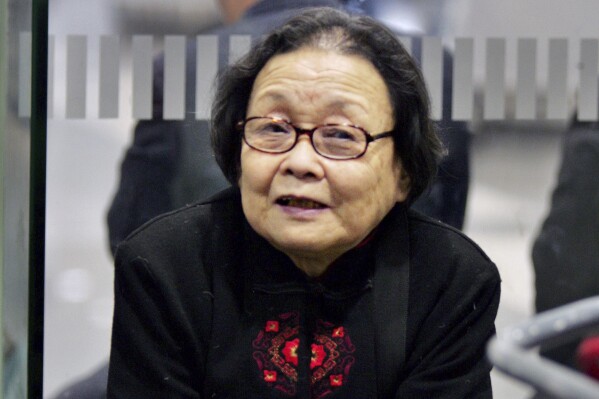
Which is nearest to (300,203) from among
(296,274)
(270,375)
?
(296,274)

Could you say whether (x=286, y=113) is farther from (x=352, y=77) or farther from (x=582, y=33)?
(x=582, y=33)

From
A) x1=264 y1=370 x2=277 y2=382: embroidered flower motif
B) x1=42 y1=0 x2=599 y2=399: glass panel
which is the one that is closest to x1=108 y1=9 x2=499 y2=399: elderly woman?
x1=264 y1=370 x2=277 y2=382: embroidered flower motif

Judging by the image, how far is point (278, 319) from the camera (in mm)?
1350

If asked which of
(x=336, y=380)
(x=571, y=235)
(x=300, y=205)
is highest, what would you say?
(x=300, y=205)

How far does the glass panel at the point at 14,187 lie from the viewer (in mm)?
1729

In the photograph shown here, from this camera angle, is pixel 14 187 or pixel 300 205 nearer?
pixel 300 205

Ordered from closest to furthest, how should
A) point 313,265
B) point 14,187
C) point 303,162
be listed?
1. point 303,162
2. point 313,265
3. point 14,187

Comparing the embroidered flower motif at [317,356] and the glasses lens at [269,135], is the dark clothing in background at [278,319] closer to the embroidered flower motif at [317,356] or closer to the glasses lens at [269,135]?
the embroidered flower motif at [317,356]

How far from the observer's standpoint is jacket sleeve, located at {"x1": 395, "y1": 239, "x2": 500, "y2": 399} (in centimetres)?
133

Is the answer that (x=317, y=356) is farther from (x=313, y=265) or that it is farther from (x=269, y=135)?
(x=269, y=135)

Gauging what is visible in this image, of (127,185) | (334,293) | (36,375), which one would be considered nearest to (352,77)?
(334,293)

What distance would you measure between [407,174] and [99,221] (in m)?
0.65

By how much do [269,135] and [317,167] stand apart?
0.08 meters

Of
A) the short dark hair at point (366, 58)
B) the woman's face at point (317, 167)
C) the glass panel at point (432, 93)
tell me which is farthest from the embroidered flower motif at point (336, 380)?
the glass panel at point (432, 93)
